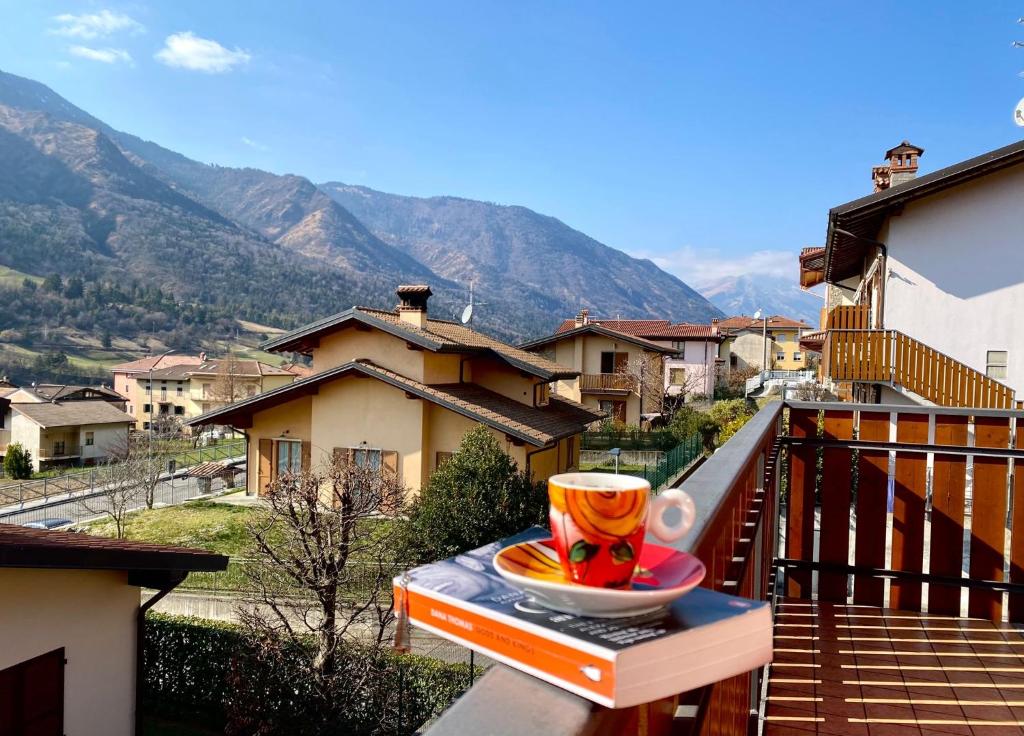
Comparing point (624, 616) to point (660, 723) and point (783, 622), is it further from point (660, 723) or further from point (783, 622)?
point (783, 622)

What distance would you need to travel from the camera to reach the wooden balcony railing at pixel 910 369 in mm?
12047

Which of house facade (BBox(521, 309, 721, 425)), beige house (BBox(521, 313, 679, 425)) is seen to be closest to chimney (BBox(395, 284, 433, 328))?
house facade (BBox(521, 309, 721, 425))

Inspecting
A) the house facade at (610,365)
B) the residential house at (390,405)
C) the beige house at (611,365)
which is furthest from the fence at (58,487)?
the beige house at (611,365)

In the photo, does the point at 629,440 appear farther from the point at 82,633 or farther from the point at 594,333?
the point at 82,633

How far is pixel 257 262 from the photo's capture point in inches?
6978

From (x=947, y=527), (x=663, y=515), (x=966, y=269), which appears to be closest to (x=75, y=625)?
(x=947, y=527)

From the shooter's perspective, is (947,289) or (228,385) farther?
(228,385)

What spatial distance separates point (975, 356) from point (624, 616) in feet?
46.5

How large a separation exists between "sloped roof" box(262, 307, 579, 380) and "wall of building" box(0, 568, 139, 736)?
39.8 ft

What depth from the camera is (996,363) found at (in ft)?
41.3

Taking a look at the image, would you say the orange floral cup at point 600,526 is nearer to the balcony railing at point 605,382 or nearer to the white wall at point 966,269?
the white wall at point 966,269

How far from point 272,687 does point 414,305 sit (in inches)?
490

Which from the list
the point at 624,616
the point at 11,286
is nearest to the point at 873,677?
the point at 624,616

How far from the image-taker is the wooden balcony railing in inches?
474
